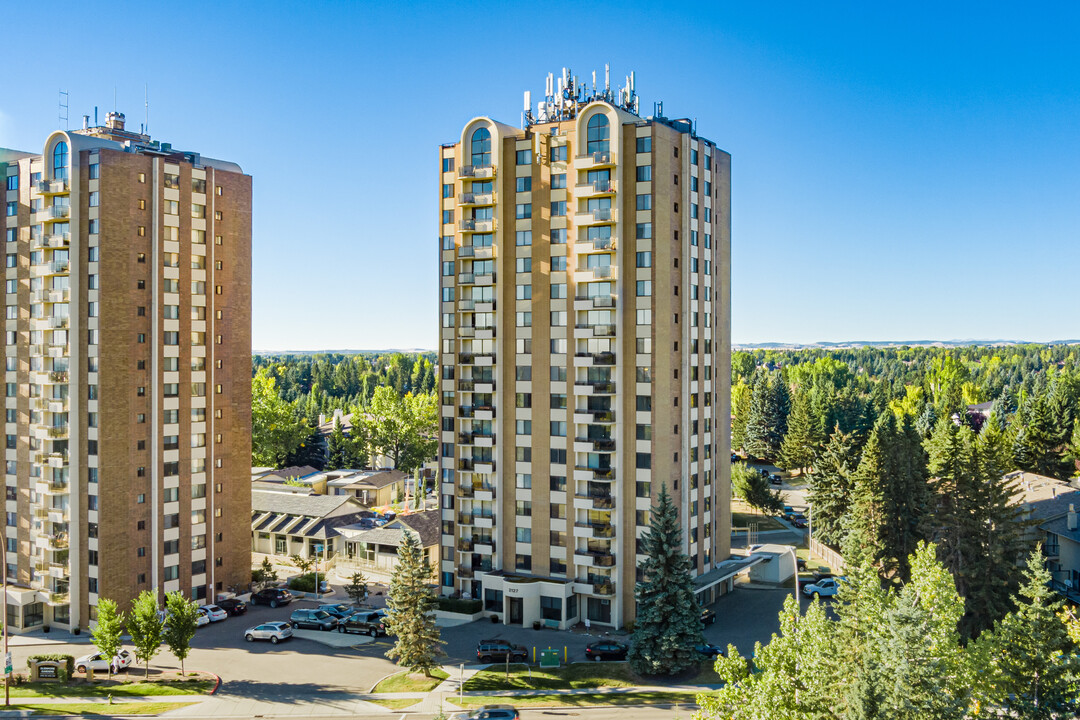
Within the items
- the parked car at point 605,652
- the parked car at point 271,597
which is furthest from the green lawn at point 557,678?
the parked car at point 271,597

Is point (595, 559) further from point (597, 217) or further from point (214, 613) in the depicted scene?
point (214, 613)

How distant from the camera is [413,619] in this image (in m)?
51.5

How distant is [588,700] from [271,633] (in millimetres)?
24483

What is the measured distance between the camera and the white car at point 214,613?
65.0m

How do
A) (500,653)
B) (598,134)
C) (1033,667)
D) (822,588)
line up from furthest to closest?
(822,588) → (598,134) → (500,653) → (1033,667)

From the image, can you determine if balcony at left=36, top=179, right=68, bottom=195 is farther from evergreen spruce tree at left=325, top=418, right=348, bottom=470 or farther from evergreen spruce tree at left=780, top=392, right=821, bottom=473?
evergreen spruce tree at left=780, top=392, right=821, bottom=473

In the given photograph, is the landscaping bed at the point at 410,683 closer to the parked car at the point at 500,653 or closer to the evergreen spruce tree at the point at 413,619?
the evergreen spruce tree at the point at 413,619

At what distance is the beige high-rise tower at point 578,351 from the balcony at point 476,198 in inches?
5.0

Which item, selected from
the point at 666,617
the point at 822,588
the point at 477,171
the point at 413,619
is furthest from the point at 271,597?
the point at 822,588

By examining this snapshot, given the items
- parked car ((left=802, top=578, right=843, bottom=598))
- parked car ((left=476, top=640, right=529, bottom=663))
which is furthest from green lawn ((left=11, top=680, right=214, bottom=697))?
parked car ((left=802, top=578, right=843, bottom=598))

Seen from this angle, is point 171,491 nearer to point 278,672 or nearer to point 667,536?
point 278,672

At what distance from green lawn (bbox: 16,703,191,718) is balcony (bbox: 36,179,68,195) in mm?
35716

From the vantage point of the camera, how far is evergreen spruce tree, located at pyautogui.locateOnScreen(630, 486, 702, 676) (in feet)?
170

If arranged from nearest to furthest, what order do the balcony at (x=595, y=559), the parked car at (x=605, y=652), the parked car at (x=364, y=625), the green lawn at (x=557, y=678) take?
1. the green lawn at (x=557, y=678)
2. the parked car at (x=605, y=652)
3. the parked car at (x=364, y=625)
4. the balcony at (x=595, y=559)
